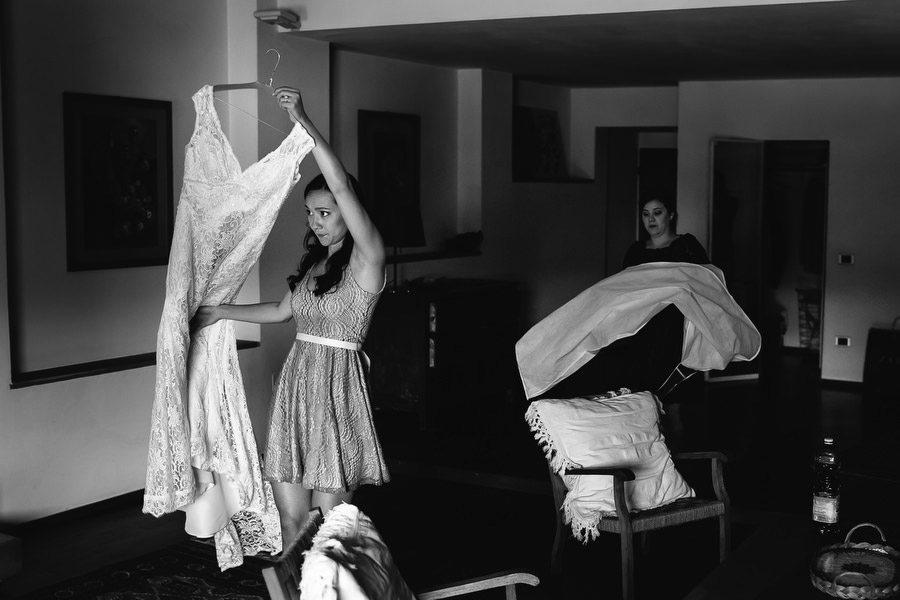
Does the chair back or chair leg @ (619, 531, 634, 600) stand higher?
the chair back

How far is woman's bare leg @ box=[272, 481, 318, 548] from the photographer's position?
11.9 feet

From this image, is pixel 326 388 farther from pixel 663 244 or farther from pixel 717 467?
pixel 663 244

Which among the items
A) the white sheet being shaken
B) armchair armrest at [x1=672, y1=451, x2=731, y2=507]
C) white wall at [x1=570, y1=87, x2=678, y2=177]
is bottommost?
armchair armrest at [x1=672, y1=451, x2=731, y2=507]

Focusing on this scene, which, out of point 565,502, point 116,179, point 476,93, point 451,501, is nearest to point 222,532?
point 565,502

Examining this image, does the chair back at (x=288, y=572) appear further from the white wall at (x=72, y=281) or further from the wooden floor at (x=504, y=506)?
the white wall at (x=72, y=281)

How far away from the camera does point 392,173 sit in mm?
8148

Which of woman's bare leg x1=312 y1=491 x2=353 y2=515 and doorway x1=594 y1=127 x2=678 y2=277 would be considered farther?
doorway x1=594 y1=127 x2=678 y2=277

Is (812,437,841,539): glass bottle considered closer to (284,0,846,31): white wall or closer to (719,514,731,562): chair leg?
(719,514,731,562): chair leg

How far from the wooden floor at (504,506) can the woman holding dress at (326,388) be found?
1046 mm

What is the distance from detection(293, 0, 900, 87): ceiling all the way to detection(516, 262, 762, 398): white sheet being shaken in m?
1.54

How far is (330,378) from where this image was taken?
3.60 metres

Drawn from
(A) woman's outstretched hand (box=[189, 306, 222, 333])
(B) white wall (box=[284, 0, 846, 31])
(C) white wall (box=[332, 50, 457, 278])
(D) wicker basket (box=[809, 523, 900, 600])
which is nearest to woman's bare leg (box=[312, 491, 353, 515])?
(A) woman's outstretched hand (box=[189, 306, 222, 333])

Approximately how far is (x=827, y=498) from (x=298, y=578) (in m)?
1.73

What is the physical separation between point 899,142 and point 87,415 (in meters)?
7.23
